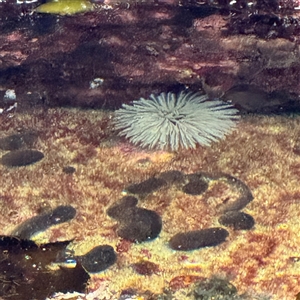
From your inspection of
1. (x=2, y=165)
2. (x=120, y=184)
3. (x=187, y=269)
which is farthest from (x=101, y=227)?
(x=2, y=165)

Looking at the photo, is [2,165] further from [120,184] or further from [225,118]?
[225,118]

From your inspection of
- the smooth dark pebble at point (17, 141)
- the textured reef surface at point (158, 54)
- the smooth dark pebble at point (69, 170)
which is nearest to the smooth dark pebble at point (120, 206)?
the smooth dark pebble at point (69, 170)

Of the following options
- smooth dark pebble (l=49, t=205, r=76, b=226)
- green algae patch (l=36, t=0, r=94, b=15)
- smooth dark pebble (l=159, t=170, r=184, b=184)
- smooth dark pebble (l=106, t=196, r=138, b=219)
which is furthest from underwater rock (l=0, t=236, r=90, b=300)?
green algae patch (l=36, t=0, r=94, b=15)

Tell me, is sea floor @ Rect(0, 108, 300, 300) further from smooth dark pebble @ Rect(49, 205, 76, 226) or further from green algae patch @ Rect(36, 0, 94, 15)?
green algae patch @ Rect(36, 0, 94, 15)

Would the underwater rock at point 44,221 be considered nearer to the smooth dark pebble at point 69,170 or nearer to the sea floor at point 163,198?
the sea floor at point 163,198

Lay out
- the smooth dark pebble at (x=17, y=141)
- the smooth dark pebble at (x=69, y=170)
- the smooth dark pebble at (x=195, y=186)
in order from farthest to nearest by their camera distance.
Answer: the smooth dark pebble at (x=17, y=141) < the smooth dark pebble at (x=69, y=170) < the smooth dark pebble at (x=195, y=186)

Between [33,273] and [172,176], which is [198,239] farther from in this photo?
Result: [33,273]
